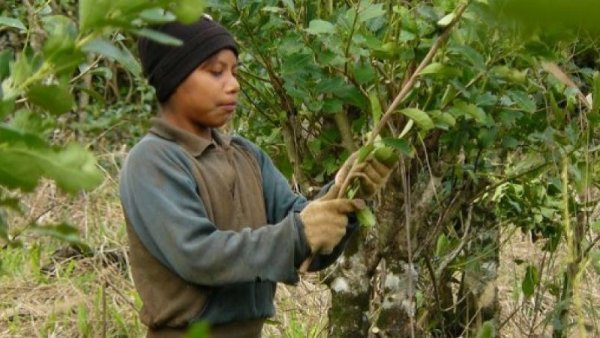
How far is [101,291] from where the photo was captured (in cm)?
500

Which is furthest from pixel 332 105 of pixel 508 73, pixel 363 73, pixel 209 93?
pixel 508 73

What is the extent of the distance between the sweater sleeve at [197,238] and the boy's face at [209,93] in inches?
5.4

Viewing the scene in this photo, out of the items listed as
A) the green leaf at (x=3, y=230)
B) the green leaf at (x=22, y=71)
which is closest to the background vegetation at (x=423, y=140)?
the green leaf at (x=3, y=230)

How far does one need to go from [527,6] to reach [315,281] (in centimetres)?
480

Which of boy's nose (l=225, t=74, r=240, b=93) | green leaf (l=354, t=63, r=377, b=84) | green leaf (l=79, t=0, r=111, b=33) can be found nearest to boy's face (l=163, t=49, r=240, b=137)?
boy's nose (l=225, t=74, r=240, b=93)

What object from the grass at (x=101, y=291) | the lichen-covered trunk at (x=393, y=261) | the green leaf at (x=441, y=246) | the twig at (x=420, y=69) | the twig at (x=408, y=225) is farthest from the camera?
the grass at (x=101, y=291)

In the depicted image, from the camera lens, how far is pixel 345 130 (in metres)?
3.38

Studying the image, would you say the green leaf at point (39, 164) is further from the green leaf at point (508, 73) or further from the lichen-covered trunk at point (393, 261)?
the lichen-covered trunk at point (393, 261)

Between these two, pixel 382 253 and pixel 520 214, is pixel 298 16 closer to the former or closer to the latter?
pixel 382 253

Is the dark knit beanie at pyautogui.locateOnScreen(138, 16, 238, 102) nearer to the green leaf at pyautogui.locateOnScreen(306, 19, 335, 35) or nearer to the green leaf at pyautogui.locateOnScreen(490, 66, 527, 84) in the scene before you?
the green leaf at pyautogui.locateOnScreen(306, 19, 335, 35)

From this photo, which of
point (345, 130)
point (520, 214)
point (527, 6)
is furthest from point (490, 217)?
point (527, 6)

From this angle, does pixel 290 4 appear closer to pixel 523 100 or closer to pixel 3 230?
pixel 523 100

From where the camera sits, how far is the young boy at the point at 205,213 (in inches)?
105

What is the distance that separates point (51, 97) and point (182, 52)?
6.26 ft
